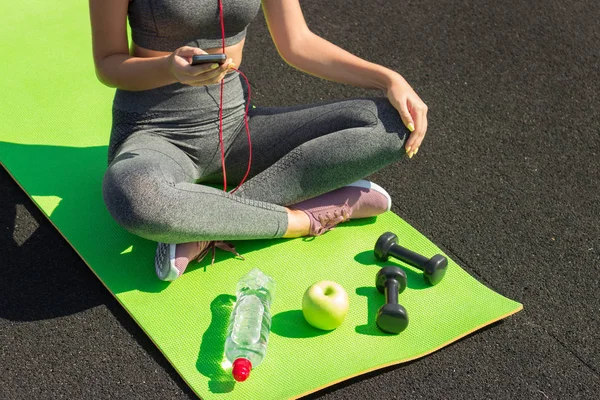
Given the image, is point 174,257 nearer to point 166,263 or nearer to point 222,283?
point 166,263

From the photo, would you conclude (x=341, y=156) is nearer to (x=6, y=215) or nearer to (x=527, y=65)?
(x=6, y=215)

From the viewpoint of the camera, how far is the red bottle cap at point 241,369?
7.18 feet

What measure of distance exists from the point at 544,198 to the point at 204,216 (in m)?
1.49

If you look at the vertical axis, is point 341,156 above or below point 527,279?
above

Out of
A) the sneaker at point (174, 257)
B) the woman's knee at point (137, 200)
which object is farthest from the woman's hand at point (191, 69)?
the sneaker at point (174, 257)

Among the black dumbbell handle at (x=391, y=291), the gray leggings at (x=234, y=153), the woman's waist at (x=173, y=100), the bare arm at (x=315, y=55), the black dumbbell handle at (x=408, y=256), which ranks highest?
the bare arm at (x=315, y=55)

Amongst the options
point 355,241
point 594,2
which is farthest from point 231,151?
point 594,2

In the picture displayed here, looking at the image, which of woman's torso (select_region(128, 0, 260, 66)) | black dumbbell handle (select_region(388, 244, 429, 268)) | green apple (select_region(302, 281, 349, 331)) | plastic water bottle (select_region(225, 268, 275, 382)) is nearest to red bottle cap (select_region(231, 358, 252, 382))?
plastic water bottle (select_region(225, 268, 275, 382))

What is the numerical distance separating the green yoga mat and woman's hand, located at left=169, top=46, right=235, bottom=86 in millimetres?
702

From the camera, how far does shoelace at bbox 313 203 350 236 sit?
2.79 metres

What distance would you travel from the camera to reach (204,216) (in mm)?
2441

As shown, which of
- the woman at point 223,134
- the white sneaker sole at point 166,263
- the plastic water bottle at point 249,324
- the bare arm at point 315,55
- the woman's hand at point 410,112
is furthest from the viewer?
the bare arm at point 315,55

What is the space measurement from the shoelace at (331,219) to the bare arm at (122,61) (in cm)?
73

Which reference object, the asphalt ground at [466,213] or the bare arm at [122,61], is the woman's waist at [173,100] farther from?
the asphalt ground at [466,213]
